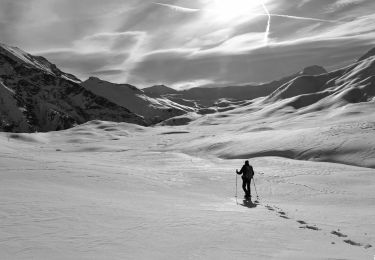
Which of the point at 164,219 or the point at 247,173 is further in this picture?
the point at 247,173

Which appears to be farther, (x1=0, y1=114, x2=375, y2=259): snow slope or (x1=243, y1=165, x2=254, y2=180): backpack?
(x1=243, y1=165, x2=254, y2=180): backpack

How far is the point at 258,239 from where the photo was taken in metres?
10.9

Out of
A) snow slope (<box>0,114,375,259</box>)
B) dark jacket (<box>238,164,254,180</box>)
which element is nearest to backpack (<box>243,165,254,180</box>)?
dark jacket (<box>238,164,254,180</box>)

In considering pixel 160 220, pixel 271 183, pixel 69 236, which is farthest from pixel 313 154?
pixel 69 236

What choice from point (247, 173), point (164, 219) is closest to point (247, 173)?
point (247, 173)

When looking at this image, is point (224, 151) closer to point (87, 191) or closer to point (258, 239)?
point (87, 191)

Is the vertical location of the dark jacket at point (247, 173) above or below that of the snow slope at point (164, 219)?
above

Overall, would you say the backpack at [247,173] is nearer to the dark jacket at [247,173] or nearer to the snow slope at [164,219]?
the dark jacket at [247,173]

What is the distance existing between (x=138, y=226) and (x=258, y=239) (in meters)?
3.17

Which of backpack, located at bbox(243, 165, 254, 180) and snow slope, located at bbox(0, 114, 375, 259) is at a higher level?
backpack, located at bbox(243, 165, 254, 180)

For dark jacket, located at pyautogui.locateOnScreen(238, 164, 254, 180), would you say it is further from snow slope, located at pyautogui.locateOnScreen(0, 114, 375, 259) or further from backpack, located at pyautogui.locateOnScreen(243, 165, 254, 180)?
snow slope, located at pyautogui.locateOnScreen(0, 114, 375, 259)

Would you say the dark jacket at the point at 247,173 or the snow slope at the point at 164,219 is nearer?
the snow slope at the point at 164,219

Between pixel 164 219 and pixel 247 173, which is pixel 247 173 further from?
pixel 164 219

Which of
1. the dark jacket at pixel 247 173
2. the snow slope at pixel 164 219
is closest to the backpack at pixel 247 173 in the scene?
the dark jacket at pixel 247 173
